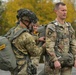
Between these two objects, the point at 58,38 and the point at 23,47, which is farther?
the point at 58,38

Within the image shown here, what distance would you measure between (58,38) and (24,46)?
0.78 m

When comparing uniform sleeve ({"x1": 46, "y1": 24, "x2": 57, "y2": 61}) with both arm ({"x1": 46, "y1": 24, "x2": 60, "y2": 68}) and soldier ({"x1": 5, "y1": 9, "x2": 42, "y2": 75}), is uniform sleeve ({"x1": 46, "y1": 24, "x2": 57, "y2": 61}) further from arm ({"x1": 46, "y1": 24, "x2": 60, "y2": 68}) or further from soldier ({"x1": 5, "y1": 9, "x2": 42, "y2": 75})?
soldier ({"x1": 5, "y1": 9, "x2": 42, "y2": 75})

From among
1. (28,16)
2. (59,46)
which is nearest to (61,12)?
(59,46)

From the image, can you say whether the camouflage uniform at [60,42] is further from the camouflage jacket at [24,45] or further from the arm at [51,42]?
the camouflage jacket at [24,45]

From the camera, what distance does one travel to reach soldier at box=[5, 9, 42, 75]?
4.97m

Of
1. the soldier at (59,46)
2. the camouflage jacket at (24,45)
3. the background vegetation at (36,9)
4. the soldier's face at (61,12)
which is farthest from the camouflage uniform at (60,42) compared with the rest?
the background vegetation at (36,9)

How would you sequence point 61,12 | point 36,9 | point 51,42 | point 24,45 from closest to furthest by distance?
point 24,45 → point 51,42 → point 61,12 → point 36,9

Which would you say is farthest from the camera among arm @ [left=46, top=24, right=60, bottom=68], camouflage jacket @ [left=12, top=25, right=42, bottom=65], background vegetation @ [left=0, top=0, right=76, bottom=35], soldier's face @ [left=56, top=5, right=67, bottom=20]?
background vegetation @ [left=0, top=0, right=76, bottom=35]

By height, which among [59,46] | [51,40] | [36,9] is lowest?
[36,9]

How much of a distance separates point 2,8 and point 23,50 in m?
30.2

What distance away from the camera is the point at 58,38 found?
5617 mm

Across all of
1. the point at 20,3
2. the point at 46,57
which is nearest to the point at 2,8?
the point at 20,3

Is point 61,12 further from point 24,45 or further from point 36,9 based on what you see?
point 36,9

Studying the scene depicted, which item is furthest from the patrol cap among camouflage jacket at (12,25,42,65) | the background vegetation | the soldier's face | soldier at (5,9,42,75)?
the background vegetation
